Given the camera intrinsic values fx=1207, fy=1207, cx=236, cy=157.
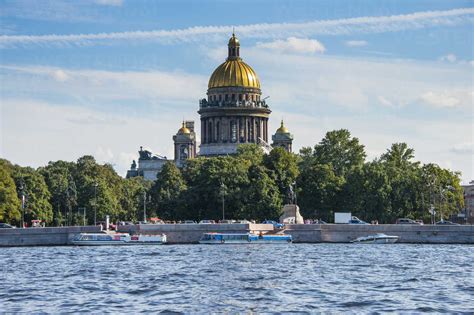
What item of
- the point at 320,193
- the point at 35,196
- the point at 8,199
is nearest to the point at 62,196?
the point at 35,196

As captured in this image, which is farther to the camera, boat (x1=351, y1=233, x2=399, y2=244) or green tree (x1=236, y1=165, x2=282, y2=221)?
green tree (x1=236, y1=165, x2=282, y2=221)

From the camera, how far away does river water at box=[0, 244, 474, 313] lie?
50.9 m

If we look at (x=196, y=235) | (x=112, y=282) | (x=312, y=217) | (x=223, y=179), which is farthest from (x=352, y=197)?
(x=112, y=282)

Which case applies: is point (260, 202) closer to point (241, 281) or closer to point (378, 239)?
point (378, 239)

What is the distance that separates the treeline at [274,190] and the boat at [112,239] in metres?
10.2

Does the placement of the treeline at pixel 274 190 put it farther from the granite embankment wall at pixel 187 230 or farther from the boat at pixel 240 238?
the boat at pixel 240 238

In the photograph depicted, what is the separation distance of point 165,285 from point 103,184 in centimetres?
8101

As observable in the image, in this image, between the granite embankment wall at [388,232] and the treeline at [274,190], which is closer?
the granite embankment wall at [388,232]

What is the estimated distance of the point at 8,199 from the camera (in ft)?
379

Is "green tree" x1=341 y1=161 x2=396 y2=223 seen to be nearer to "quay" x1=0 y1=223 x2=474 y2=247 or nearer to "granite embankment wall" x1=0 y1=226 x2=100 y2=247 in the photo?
"quay" x1=0 y1=223 x2=474 y2=247

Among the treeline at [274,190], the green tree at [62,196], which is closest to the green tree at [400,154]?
the treeline at [274,190]

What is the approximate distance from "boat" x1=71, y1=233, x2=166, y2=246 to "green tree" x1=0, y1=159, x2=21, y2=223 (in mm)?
10389

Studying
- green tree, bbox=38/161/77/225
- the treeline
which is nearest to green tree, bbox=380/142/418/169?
the treeline

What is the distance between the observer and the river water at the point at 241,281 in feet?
167
